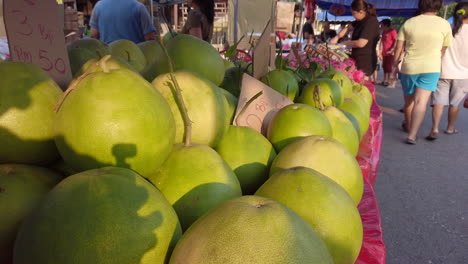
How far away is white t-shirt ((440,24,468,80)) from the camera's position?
4.80 meters

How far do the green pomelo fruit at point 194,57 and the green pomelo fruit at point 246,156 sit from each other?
1.04ft

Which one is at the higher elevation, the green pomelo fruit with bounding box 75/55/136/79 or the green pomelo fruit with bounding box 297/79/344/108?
the green pomelo fruit with bounding box 75/55/136/79

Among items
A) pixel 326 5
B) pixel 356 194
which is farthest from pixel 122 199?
pixel 326 5

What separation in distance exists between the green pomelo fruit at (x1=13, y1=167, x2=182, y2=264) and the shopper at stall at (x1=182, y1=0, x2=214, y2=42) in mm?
3842

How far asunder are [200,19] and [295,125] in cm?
330

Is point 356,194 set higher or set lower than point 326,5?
lower

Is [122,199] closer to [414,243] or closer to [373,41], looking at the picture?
[414,243]

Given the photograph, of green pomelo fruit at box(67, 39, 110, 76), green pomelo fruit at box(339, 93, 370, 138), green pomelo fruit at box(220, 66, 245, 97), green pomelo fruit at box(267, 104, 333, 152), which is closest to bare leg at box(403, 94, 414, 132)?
green pomelo fruit at box(339, 93, 370, 138)

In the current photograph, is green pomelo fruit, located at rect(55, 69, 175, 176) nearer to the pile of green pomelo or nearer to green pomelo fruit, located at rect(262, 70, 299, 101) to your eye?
the pile of green pomelo

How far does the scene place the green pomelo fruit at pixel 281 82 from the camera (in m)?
2.02

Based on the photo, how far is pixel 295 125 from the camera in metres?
1.43

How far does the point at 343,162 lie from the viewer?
3.81 ft

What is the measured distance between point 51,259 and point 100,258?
0.27ft

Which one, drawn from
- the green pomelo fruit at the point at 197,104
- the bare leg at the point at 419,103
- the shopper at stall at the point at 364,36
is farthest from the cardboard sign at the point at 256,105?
the shopper at stall at the point at 364,36
